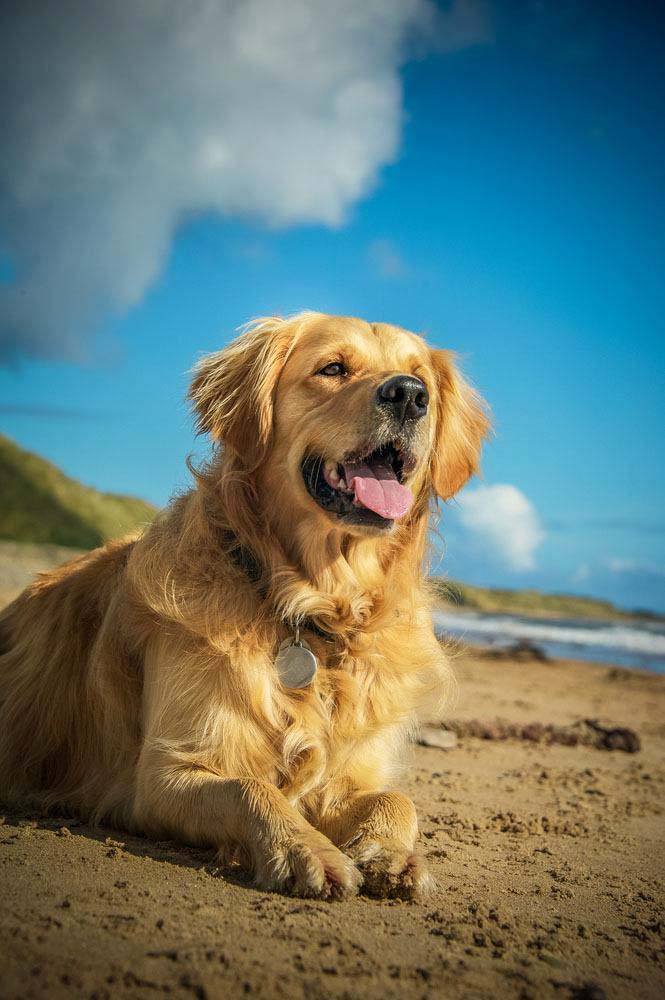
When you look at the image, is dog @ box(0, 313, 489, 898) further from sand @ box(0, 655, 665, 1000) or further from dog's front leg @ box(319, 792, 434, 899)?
sand @ box(0, 655, 665, 1000)

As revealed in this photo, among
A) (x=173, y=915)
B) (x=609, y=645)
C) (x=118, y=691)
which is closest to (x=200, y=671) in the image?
(x=118, y=691)

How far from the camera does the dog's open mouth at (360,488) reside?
3.31 metres

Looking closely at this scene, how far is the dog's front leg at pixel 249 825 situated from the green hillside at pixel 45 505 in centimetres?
1882

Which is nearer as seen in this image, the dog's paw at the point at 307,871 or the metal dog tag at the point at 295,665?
the dog's paw at the point at 307,871

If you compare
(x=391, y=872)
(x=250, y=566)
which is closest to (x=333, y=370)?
(x=250, y=566)

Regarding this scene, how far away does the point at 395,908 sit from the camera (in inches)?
96.4

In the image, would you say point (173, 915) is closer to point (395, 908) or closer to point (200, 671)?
point (395, 908)

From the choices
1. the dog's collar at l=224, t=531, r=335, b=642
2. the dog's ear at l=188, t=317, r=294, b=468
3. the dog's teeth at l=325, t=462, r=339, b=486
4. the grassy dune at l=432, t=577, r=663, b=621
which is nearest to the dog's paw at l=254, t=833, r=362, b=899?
the dog's collar at l=224, t=531, r=335, b=642

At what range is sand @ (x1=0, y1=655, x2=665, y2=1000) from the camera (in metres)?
1.81

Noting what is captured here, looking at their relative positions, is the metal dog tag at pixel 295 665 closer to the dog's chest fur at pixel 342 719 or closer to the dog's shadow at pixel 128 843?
the dog's chest fur at pixel 342 719

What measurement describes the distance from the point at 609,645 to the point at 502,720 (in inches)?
557

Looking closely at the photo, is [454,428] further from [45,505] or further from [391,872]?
[45,505]

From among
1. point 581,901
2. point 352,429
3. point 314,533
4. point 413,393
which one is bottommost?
point 581,901

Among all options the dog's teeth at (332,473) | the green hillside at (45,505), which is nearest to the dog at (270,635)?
the dog's teeth at (332,473)
